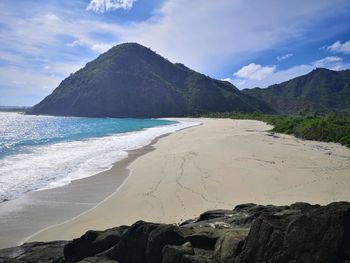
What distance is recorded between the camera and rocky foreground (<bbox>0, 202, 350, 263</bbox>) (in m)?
4.69

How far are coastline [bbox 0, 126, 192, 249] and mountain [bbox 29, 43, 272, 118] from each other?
136 meters

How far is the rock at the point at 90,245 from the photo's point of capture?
6965 mm

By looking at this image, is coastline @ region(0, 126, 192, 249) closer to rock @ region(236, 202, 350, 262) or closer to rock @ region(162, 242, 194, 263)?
rock @ region(162, 242, 194, 263)

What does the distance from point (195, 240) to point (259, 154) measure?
16.6 m

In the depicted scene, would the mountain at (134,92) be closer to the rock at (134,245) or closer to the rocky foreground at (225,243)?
the rocky foreground at (225,243)

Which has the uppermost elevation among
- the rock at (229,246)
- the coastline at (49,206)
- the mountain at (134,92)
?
the mountain at (134,92)

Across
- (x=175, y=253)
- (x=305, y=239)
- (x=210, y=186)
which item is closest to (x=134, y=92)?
(x=210, y=186)

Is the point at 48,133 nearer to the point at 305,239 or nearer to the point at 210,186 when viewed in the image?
the point at 210,186

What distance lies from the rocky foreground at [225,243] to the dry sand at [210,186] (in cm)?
237

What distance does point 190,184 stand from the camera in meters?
14.5

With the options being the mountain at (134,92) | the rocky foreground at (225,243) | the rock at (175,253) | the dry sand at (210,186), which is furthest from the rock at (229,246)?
the mountain at (134,92)

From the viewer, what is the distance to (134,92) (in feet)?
529

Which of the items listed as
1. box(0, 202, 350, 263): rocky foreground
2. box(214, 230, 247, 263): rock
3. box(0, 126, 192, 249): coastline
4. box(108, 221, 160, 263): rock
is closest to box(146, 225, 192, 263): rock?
box(0, 202, 350, 263): rocky foreground

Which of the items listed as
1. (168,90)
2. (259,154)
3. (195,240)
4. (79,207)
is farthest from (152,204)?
(168,90)
